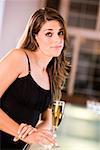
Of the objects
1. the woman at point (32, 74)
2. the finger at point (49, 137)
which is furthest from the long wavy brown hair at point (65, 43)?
the finger at point (49, 137)

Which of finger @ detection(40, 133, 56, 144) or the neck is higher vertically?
the neck

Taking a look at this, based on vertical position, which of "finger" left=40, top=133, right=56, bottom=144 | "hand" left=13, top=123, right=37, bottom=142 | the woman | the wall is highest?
the woman

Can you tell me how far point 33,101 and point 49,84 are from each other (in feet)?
0.31

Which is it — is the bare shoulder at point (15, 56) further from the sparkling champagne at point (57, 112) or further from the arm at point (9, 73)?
the sparkling champagne at point (57, 112)

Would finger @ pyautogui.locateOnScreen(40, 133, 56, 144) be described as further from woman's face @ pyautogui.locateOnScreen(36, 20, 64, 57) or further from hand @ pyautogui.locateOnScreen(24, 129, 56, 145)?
woman's face @ pyautogui.locateOnScreen(36, 20, 64, 57)

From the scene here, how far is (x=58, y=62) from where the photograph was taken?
4.49 feet

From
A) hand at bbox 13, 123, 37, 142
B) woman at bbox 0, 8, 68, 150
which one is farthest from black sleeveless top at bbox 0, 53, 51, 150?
hand at bbox 13, 123, 37, 142

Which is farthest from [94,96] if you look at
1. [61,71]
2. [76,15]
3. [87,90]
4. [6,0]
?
[61,71]

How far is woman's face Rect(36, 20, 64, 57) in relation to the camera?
117 centimetres

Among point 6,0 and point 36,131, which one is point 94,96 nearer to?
point 6,0

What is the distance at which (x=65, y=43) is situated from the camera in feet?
4.22

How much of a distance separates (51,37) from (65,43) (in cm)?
12

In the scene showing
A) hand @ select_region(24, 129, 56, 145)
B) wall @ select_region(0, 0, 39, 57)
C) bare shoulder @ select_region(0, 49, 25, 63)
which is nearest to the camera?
hand @ select_region(24, 129, 56, 145)

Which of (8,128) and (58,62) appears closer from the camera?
(8,128)
